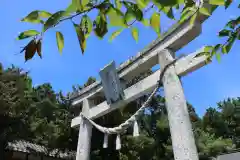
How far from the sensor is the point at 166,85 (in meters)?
5.37

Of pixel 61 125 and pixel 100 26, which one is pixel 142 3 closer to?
pixel 100 26

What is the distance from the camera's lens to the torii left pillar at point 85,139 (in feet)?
23.6

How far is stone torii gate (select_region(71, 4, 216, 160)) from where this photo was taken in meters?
4.77

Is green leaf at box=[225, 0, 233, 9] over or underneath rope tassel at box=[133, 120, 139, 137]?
underneath

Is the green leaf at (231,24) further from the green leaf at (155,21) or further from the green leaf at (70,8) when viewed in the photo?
the green leaf at (70,8)

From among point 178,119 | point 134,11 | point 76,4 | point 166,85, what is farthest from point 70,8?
point 166,85

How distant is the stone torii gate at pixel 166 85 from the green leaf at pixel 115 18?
3.87 metres

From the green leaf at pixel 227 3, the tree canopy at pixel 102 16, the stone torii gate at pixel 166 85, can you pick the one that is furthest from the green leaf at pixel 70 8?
the stone torii gate at pixel 166 85

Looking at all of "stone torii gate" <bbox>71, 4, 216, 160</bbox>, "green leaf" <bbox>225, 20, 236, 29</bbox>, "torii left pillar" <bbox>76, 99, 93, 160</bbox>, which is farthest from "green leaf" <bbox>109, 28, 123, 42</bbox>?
"torii left pillar" <bbox>76, 99, 93, 160</bbox>

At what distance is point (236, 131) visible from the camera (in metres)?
18.0

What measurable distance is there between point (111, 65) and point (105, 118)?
3857mm

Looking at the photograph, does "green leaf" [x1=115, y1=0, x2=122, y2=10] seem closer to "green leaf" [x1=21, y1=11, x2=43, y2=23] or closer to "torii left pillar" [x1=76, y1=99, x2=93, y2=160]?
"green leaf" [x1=21, y1=11, x2=43, y2=23]

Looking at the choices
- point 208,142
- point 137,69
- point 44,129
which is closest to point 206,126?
point 208,142

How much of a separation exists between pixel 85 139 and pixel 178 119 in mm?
3290
